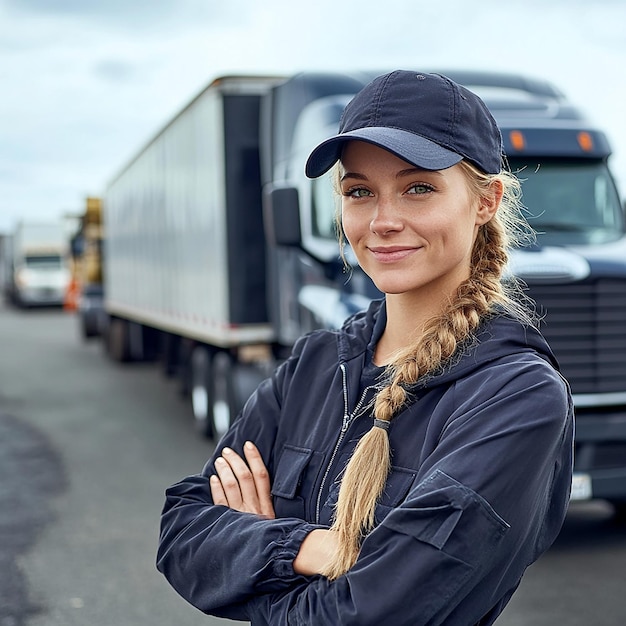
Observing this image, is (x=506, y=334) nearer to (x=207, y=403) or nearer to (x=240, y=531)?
(x=240, y=531)

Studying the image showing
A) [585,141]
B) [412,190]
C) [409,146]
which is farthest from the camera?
[585,141]

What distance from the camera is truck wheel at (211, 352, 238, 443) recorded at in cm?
942

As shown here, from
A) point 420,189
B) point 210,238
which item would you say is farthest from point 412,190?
point 210,238

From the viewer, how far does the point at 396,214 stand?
6.37ft

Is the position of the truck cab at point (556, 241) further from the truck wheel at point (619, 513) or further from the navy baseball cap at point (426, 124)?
the navy baseball cap at point (426, 124)

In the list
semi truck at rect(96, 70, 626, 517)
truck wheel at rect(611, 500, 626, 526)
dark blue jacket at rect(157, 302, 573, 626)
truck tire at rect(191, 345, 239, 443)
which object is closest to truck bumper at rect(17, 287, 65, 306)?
semi truck at rect(96, 70, 626, 517)

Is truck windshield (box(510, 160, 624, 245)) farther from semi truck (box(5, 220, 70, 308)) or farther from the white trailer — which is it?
semi truck (box(5, 220, 70, 308))

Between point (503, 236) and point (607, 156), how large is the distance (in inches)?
199

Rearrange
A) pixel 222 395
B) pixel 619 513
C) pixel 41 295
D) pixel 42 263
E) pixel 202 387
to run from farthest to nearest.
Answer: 1. pixel 42 263
2. pixel 41 295
3. pixel 202 387
4. pixel 222 395
5. pixel 619 513

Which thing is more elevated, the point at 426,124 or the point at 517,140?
the point at 426,124

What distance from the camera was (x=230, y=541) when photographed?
2.06m

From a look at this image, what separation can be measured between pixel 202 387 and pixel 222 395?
3.01 feet

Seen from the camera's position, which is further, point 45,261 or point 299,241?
point 45,261

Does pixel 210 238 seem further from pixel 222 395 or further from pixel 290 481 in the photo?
pixel 290 481
